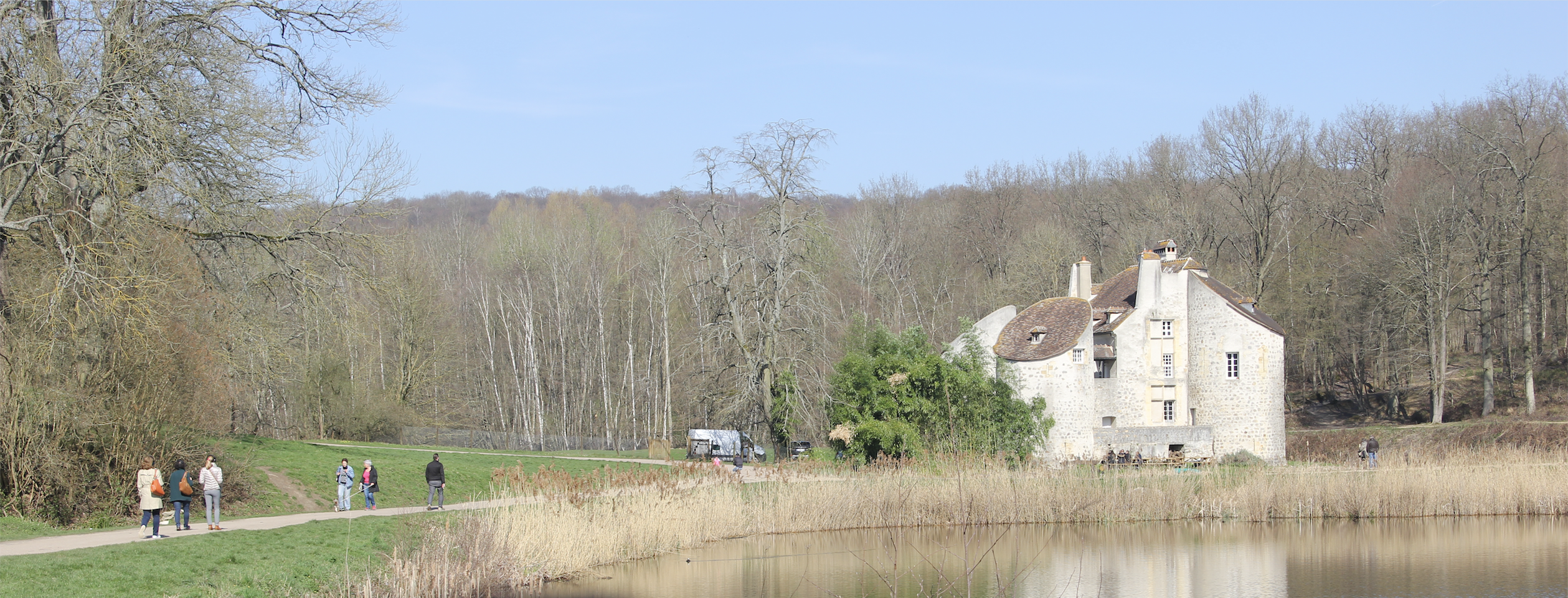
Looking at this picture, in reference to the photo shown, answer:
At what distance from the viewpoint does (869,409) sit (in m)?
37.5

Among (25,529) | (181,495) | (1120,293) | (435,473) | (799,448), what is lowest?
(799,448)

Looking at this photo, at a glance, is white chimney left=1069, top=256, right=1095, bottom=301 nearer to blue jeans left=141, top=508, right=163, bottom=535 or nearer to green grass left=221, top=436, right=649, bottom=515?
green grass left=221, top=436, right=649, bottom=515

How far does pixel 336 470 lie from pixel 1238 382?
115ft

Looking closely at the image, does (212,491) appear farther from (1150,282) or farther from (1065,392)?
(1150,282)

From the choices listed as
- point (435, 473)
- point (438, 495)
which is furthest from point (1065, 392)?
point (435, 473)

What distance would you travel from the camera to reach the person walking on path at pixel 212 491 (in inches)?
806

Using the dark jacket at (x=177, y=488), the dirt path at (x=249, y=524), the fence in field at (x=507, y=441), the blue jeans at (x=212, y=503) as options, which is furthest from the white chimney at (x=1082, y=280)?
the dark jacket at (x=177, y=488)

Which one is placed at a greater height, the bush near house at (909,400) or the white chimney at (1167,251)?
the white chimney at (1167,251)

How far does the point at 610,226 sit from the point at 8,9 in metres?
55.8

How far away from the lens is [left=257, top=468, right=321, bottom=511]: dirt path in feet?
82.2

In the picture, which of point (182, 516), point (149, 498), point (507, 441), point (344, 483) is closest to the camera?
point (149, 498)

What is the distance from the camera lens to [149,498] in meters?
18.9

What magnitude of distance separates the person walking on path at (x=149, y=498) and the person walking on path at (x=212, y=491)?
997mm

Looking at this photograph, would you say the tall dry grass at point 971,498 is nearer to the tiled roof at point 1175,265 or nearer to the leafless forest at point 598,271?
the leafless forest at point 598,271
